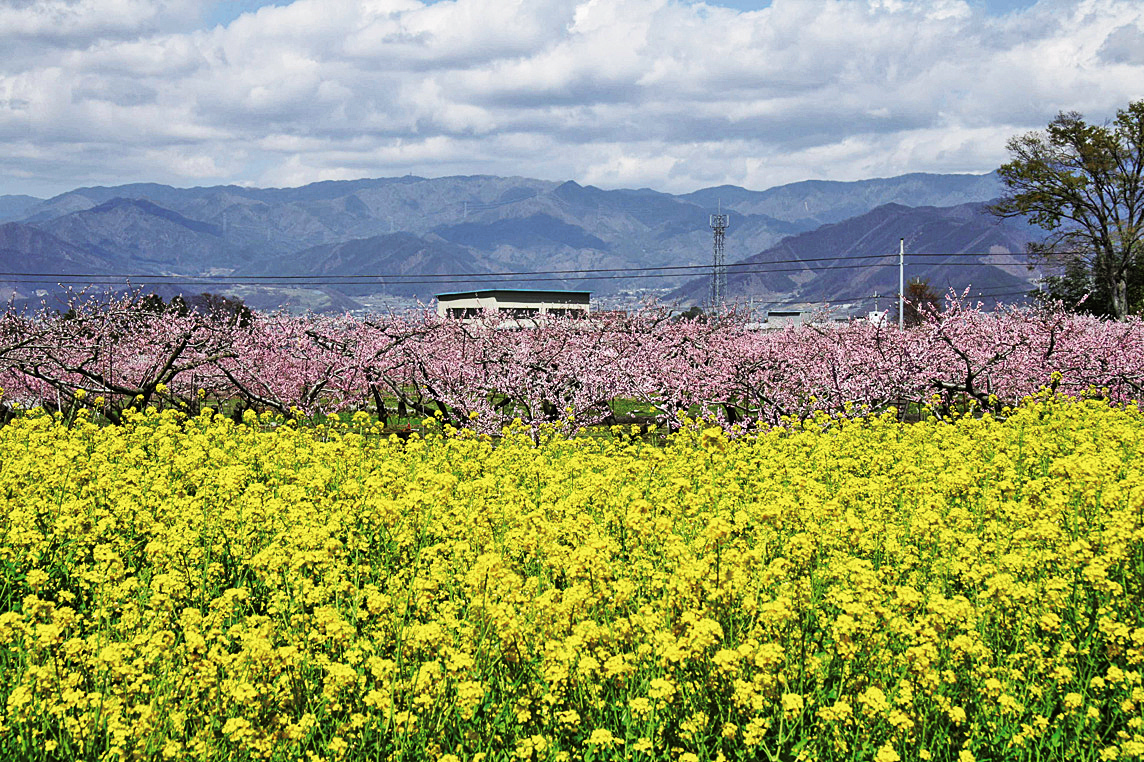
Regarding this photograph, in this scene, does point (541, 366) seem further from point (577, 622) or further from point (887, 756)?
point (887, 756)

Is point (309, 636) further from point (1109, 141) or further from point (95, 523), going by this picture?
point (1109, 141)

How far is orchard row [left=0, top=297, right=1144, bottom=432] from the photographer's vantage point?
21.0m

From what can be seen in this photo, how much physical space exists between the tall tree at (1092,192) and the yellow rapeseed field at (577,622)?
52138 mm

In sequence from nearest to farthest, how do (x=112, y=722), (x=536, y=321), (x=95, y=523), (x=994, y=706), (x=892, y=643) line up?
(x=112, y=722)
(x=994, y=706)
(x=892, y=643)
(x=95, y=523)
(x=536, y=321)

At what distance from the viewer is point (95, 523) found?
7.93m

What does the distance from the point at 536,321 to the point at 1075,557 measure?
76.4 ft

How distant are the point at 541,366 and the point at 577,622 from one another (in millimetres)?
16655

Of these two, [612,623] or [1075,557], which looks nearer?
[612,623]

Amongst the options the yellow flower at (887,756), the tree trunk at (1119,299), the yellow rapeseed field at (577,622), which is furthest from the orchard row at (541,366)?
the tree trunk at (1119,299)

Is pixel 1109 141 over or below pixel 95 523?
over

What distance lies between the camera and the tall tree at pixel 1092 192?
175 ft

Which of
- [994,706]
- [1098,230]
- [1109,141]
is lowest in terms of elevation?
[994,706]

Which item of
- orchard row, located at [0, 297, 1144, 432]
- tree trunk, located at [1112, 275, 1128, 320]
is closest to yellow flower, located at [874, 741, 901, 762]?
orchard row, located at [0, 297, 1144, 432]

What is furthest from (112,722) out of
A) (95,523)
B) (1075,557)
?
(1075,557)
